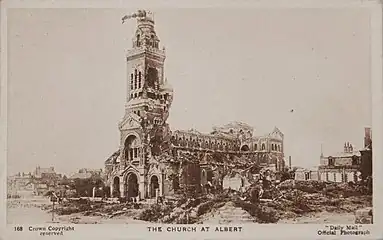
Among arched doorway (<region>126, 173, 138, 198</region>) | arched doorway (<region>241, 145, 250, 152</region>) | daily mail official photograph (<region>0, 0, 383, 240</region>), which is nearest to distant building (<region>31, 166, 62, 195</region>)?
daily mail official photograph (<region>0, 0, 383, 240</region>)

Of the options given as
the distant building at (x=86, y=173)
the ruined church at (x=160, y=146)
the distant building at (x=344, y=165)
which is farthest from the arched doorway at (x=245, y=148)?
the distant building at (x=86, y=173)

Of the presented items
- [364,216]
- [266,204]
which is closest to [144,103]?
[266,204]

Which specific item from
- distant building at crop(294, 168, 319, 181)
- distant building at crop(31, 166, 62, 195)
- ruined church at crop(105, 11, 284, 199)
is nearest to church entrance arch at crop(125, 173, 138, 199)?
ruined church at crop(105, 11, 284, 199)

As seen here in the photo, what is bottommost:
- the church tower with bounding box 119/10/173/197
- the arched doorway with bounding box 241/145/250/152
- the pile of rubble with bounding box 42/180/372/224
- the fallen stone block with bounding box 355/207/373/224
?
the fallen stone block with bounding box 355/207/373/224

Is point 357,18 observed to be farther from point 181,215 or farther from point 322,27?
point 181,215

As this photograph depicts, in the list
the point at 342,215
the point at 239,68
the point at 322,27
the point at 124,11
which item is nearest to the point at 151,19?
the point at 124,11

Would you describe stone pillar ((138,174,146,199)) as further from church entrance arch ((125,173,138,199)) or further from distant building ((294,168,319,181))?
distant building ((294,168,319,181))

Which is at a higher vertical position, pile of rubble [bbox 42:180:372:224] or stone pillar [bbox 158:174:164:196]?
stone pillar [bbox 158:174:164:196]
